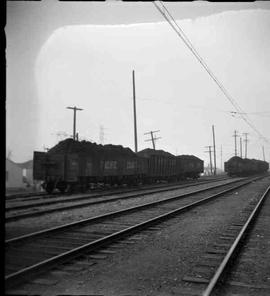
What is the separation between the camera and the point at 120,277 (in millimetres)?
5016

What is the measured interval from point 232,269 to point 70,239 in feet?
9.35

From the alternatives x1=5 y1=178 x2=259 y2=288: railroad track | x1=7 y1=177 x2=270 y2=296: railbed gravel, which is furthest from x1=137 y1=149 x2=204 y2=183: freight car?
x1=7 y1=177 x2=270 y2=296: railbed gravel

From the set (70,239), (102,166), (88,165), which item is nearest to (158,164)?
(102,166)

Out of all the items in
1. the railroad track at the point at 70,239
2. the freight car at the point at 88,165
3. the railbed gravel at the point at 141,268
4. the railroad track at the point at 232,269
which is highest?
the freight car at the point at 88,165

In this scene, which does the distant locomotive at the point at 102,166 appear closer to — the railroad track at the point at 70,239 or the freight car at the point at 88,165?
the freight car at the point at 88,165

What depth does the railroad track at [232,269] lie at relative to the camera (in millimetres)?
4551

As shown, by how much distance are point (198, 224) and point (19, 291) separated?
9404 mm

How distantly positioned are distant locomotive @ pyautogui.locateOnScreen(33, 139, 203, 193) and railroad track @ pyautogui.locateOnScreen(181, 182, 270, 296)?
668cm

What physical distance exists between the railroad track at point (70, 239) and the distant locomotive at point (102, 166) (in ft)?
11.7

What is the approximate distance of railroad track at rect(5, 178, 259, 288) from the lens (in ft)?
4.47

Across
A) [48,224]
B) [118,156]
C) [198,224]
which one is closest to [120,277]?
[48,224]

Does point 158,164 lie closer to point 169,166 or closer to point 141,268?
point 169,166

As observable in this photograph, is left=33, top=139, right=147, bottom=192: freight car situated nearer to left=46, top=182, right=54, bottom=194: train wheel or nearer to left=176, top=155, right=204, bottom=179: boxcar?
left=46, top=182, right=54, bottom=194: train wheel

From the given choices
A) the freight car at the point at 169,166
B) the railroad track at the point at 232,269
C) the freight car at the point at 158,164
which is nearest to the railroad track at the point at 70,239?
the railroad track at the point at 232,269
